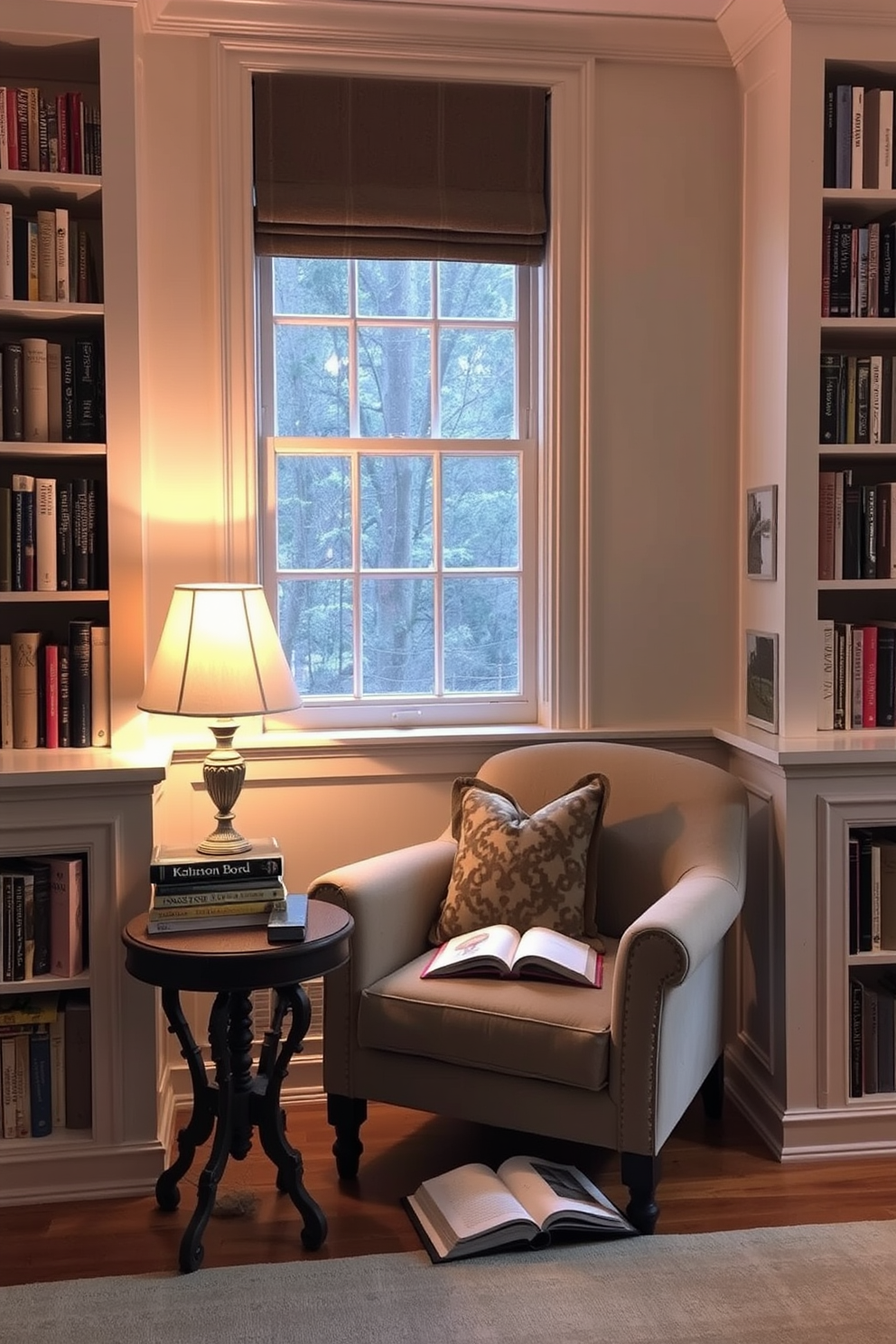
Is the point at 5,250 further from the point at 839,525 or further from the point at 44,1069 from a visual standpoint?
the point at 839,525

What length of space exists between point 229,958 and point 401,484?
154cm

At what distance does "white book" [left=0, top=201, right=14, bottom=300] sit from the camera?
309cm

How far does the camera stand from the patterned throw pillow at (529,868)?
3.09 m

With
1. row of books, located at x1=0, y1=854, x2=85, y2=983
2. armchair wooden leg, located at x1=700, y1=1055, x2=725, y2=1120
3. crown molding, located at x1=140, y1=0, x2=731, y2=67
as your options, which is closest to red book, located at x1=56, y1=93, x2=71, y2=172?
crown molding, located at x1=140, y1=0, x2=731, y2=67

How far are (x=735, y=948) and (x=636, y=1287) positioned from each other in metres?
1.27

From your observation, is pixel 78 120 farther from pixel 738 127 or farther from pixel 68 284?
pixel 738 127

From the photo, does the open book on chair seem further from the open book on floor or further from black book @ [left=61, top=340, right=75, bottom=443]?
black book @ [left=61, top=340, right=75, bottom=443]

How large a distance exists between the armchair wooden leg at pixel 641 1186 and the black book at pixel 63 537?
73.6 inches

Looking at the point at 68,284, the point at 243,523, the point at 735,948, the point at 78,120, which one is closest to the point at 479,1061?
the point at 735,948

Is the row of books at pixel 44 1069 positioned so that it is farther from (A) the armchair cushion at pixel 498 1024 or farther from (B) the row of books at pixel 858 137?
(B) the row of books at pixel 858 137

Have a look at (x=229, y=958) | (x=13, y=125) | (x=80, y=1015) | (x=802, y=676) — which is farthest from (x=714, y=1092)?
(x=13, y=125)

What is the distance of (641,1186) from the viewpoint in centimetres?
273

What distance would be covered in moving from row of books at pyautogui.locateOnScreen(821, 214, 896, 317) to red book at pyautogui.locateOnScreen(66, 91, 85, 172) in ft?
6.09

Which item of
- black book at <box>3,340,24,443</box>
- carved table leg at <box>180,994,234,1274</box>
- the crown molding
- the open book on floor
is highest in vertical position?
the crown molding
